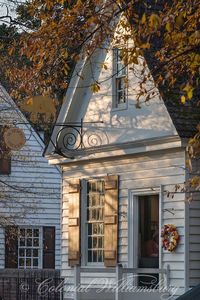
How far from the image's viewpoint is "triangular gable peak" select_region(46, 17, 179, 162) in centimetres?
1973

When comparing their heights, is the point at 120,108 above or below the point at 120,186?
above

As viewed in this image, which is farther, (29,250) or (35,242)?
(35,242)

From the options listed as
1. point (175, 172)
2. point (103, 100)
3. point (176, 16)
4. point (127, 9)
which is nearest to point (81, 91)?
point (103, 100)

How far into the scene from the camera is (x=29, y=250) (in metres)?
33.4

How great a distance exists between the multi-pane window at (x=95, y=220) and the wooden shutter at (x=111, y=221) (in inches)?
15.0

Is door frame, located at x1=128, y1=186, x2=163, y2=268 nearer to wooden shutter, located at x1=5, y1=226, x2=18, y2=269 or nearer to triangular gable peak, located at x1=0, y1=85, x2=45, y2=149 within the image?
triangular gable peak, located at x1=0, y1=85, x2=45, y2=149

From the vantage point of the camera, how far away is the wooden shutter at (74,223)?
21891mm

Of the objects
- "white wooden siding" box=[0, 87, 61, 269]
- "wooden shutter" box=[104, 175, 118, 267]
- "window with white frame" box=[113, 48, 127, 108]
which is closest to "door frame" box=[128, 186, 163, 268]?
"wooden shutter" box=[104, 175, 118, 267]

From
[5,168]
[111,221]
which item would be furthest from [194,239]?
[5,168]

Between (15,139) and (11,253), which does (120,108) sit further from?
(11,253)

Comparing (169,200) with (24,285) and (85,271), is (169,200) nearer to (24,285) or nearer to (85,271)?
(85,271)

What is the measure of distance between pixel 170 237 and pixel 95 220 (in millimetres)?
3064

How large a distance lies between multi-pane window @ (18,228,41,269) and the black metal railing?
1568 mm

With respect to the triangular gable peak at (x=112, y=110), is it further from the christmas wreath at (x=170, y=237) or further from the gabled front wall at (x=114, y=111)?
the christmas wreath at (x=170, y=237)
